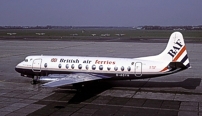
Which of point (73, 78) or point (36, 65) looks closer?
point (73, 78)

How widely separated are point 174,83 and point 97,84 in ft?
33.0

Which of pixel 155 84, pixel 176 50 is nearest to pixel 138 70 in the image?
pixel 176 50

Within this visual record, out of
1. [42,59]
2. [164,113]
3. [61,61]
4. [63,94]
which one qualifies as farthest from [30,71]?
[164,113]

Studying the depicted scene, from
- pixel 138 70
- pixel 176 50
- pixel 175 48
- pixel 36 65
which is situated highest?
pixel 175 48

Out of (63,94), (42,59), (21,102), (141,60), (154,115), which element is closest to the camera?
(154,115)

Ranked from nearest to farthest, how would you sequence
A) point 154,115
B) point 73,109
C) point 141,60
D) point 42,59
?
point 154,115 → point 73,109 → point 141,60 → point 42,59

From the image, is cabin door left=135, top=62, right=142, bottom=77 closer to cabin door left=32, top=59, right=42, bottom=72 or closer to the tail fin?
the tail fin

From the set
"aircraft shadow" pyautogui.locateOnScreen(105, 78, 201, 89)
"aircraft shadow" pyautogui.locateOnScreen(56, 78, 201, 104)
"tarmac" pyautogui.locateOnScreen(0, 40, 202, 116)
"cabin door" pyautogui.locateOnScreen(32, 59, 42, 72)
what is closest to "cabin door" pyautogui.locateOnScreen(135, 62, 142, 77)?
"tarmac" pyautogui.locateOnScreen(0, 40, 202, 116)

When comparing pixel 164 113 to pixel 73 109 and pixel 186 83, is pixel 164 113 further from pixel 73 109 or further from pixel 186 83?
pixel 186 83

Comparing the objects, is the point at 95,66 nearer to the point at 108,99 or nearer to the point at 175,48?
the point at 108,99

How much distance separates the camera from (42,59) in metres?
33.5

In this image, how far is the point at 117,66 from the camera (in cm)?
3089

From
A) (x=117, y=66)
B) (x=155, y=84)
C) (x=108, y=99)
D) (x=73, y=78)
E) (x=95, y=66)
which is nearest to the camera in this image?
(x=108, y=99)

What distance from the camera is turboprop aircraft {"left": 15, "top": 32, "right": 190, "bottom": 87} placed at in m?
29.7
